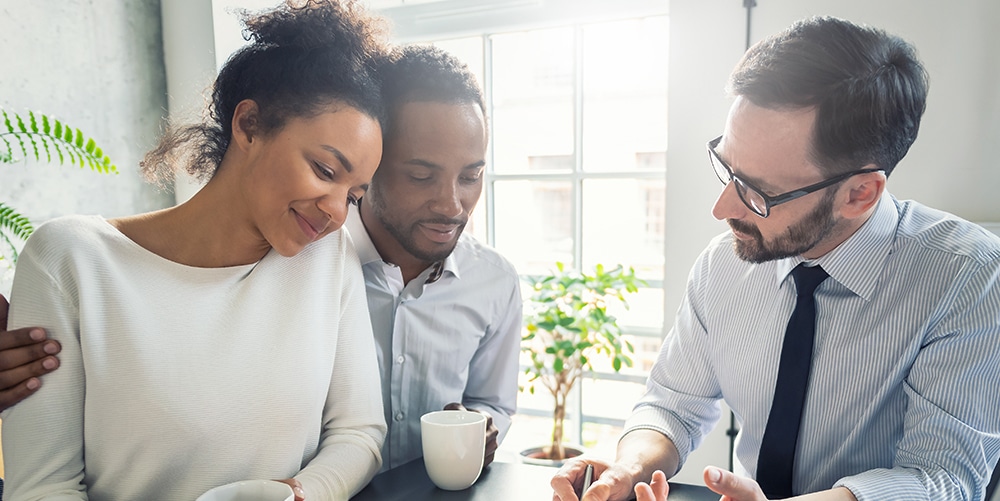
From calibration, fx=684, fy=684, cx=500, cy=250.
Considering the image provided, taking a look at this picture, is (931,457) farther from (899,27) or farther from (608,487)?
(899,27)

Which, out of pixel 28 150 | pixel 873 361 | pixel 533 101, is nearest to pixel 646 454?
pixel 873 361

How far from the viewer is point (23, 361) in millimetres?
904

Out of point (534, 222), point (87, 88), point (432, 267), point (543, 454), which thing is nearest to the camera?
point (432, 267)

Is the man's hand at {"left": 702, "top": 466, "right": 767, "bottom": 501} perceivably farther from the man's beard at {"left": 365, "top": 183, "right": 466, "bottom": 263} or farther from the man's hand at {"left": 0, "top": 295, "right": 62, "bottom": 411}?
the man's hand at {"left": 0, "top": 295, "right": 62, "bottom": 411}

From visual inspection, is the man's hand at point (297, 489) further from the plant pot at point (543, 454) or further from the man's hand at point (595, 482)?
the plant pot at point (543, 454)

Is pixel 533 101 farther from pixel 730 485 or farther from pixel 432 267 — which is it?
pixel 730 485

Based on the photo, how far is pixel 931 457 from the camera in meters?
1.08

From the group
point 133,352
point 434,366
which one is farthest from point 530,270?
point 133,352

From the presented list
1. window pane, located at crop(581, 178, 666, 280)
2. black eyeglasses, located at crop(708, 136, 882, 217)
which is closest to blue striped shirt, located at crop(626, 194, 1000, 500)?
black eyeglasses, located at crop(708, 136, 882, 217)

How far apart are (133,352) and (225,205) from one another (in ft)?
0.86

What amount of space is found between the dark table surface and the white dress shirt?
26 centimetres

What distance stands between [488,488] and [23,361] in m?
0.67

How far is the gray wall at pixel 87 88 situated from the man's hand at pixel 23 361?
1.88 meters

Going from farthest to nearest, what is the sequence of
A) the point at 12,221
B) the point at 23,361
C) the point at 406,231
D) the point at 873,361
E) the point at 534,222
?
the point at 534,222 → the point at 12,221 → the point at 406,231 → the point at 873,361 → the point at 23,361
